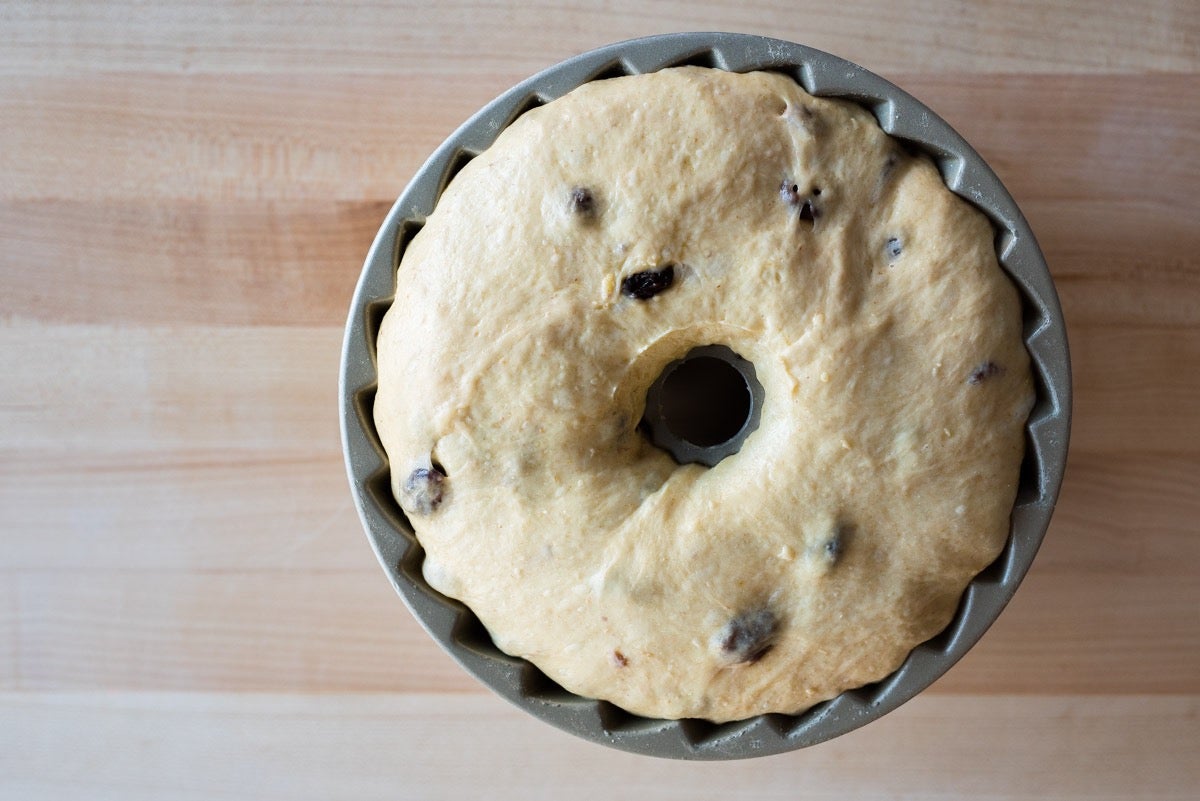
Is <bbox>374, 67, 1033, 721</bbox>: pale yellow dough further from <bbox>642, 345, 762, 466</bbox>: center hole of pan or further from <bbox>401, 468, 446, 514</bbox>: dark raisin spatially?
<bbox>642, 345, 762, 466</bbox>: center hole of pan

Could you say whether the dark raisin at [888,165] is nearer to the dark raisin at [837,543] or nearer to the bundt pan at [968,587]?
the bundt pan at [968,587]

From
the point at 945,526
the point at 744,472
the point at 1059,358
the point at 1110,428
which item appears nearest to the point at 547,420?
the point at 744,472

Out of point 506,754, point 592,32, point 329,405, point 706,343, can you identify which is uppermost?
point 592,32

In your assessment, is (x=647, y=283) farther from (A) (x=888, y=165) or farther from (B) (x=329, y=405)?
(B) (x=329, y=405)

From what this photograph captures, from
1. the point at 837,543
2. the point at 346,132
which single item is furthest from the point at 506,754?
the point at 346,132

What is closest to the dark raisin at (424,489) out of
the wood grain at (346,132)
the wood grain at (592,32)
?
the wood grain at (346,132)

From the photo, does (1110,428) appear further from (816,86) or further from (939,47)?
(816,86)
